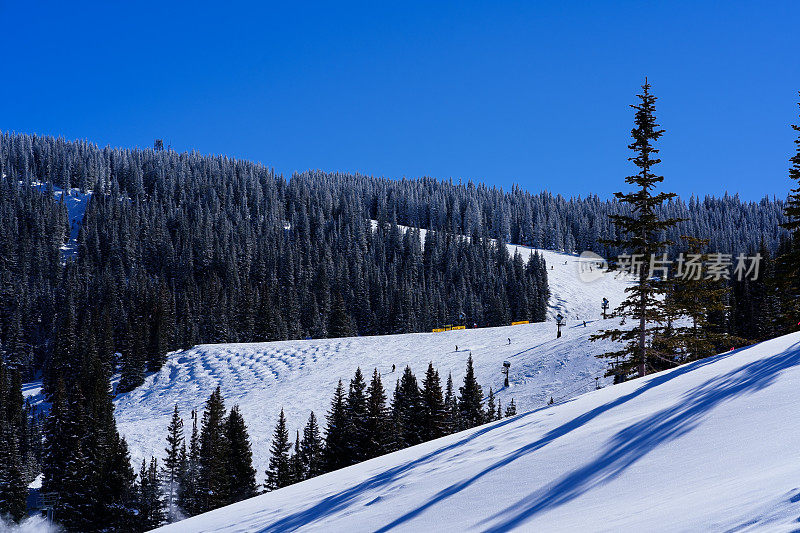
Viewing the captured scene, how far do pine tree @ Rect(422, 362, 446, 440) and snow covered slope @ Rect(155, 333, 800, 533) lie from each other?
28.6 meters

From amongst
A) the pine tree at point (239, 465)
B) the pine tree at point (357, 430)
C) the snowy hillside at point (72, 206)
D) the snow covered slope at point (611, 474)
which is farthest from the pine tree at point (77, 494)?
the snowy hillside at point (72, 206)

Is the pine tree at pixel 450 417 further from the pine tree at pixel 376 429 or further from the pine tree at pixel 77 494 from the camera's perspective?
the pine tree at pixel 77 494

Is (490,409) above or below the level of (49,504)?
above

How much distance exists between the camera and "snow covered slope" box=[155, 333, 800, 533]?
5293mm

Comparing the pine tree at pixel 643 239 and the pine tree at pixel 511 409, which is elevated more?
the pine tree at pixel 643 239

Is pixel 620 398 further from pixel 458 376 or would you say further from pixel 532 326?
pixel 532 326

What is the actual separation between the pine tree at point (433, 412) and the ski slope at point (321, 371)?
10.8m

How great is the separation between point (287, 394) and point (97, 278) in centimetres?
7848

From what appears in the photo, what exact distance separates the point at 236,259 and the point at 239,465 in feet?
320

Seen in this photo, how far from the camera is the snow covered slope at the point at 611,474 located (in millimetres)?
5293

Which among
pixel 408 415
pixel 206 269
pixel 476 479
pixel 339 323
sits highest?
pixel 206 269

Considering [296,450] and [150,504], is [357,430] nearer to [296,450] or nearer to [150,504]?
[296,450]

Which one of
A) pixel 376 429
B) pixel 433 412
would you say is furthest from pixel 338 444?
pixel 433 412

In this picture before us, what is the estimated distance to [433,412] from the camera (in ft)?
138
